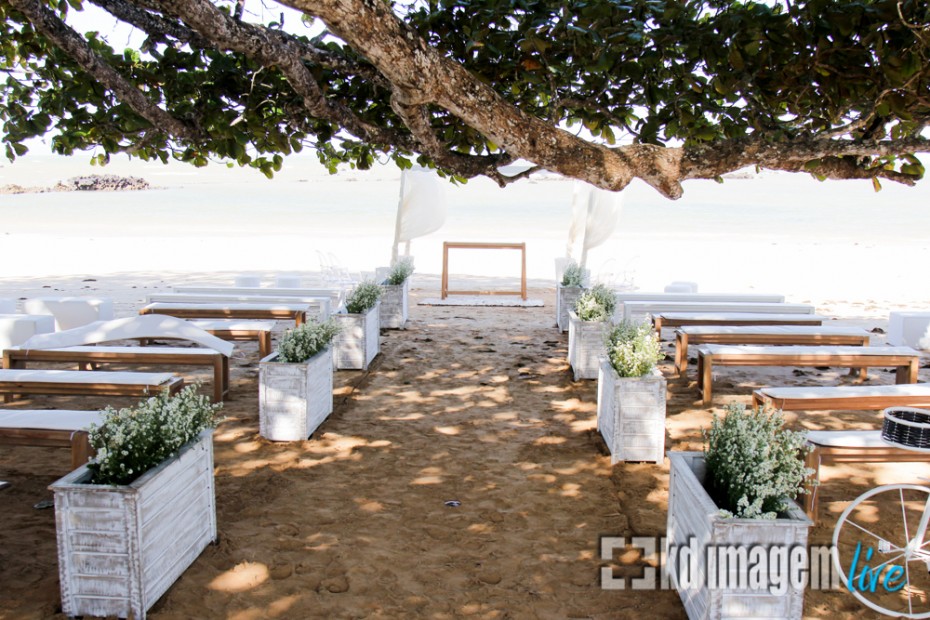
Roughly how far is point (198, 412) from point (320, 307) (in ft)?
16.4

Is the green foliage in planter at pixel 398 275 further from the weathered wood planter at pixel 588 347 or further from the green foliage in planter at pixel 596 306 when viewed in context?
the weathered wood planter at pixel 588 347

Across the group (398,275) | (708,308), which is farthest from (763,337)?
(398,275)

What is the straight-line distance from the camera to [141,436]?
3.21m

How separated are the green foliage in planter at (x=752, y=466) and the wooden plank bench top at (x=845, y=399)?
151 centimetres

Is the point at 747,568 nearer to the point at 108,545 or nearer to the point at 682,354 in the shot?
the point at 108,545

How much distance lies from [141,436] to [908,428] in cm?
Answer: 324

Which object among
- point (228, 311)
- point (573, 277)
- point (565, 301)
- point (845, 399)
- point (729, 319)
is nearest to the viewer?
point (845, 399)

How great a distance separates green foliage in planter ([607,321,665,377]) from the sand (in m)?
0.61

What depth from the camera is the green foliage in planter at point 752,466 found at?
2.89m

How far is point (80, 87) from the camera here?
4.27m

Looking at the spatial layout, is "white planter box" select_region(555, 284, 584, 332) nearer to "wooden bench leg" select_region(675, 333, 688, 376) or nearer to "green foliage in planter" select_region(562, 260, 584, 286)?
"green foliage in planter" select_region(562, 260, 584, 286)

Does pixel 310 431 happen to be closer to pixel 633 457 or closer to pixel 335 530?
pixel 335 530

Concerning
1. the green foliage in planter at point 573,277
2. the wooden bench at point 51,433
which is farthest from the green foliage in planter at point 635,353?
the green foliage in planter at point 573,277

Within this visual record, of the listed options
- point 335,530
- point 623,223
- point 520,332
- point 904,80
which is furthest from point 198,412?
point 623,223
